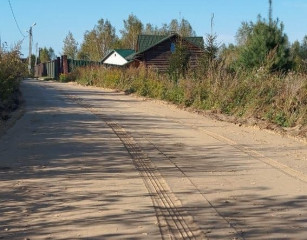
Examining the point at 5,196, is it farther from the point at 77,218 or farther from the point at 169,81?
the point at 169,81

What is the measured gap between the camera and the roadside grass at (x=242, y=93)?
56.2ft

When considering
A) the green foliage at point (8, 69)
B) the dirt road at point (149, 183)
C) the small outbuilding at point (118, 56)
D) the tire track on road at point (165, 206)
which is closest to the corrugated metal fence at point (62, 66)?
the small outbuilding at point (118, 56)

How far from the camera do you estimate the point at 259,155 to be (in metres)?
11.5

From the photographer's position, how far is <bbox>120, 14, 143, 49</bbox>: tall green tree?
280 feet

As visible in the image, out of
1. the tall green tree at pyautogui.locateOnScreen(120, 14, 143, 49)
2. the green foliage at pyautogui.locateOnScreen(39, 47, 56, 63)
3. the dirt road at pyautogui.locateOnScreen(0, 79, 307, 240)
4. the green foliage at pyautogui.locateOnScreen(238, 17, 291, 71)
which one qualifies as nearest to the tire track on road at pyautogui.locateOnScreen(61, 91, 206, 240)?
the dirt road at pyautogui.locateOnScreen(0, 79, 307, 240)

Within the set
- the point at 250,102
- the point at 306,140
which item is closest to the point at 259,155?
the point at 306,140

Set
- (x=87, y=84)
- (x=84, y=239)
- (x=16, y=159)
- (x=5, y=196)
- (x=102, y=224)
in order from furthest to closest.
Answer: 1. (x=87, y=84)
2. (x=16, y=159)
3. (x=5, y=196)
4. (x=102, y=224)
5. (x=84, y=239)

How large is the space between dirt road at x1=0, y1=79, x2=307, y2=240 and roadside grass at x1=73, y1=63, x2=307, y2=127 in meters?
2.24

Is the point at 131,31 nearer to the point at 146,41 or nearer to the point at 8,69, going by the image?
the point at 146,41

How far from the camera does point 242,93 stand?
20.3 metres

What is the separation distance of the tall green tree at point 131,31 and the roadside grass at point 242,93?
55.7 m

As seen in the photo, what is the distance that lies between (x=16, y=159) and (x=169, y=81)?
18.1 m

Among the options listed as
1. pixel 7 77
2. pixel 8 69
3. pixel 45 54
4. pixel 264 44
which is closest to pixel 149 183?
pixel 7 77

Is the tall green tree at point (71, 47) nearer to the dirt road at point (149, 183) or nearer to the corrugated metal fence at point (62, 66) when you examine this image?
the corrugated metal fence at point (62, 66)
